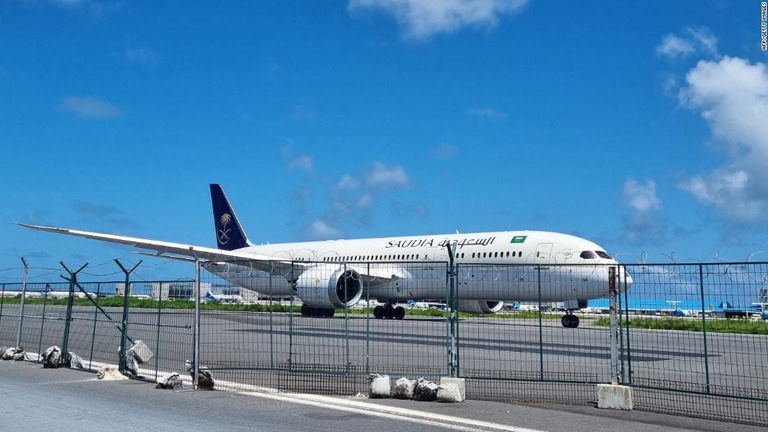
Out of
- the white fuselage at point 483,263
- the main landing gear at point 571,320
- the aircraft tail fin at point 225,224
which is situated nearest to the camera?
the white fuselage at point 483,263

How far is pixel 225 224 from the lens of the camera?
4638cm

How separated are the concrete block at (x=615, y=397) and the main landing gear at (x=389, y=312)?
23655 millimetres

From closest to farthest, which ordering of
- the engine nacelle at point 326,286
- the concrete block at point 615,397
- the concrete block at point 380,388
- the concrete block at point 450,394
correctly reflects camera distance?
the concrete block at point 615,397 < the concrete block at point 450,394 < the concrete block at point 380,388 < the engine nacelle at point 326,286

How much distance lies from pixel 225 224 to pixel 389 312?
18.6 meters

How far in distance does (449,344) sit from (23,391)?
5655mm

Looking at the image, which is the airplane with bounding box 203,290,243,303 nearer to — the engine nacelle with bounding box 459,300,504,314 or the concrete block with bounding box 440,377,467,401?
the concrete block with bounding box 440,377,467,401

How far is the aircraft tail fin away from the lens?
45781 mm

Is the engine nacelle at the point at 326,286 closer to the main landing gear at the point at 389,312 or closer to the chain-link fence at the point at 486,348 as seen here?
the main landing gear at the point at 389,312

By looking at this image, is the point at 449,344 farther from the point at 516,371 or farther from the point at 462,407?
the point at 516,371

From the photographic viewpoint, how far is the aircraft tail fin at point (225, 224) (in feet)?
150

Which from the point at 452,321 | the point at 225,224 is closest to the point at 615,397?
the point at 452,321

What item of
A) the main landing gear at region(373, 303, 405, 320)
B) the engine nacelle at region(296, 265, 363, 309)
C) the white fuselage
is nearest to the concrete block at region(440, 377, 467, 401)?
the white fuselage

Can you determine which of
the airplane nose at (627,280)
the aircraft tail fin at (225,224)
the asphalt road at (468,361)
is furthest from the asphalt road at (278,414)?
the aircraft tail fin at (225,224)

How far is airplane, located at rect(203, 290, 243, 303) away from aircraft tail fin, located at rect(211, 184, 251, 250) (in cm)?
3320
